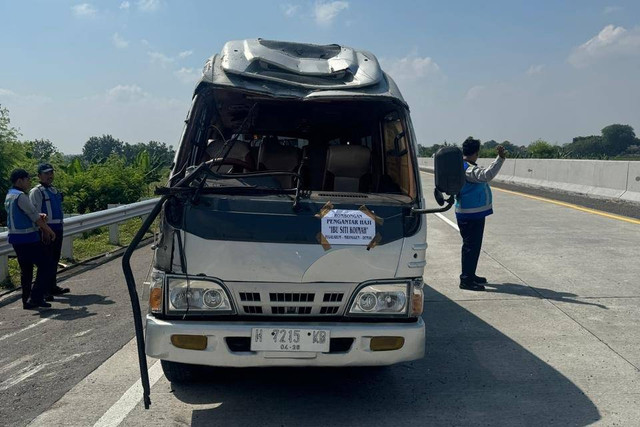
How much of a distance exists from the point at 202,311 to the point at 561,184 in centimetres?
2168

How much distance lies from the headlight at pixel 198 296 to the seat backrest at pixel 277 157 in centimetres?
149

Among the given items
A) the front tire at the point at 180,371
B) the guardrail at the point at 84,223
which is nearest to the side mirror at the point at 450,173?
the front tire at the point at 180,371

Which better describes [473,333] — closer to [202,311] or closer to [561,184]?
[202,311]

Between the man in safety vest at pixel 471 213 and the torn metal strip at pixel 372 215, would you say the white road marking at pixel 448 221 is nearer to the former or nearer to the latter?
the man in safety vest at pixel 471 213

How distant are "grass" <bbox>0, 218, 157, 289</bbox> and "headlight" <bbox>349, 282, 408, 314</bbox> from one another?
658cm

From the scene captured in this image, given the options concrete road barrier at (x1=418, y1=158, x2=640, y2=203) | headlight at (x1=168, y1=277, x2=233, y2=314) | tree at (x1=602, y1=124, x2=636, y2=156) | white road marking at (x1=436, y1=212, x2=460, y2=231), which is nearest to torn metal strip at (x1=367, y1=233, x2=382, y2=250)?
headlight at (x1=168, y1=277, x2=233, y2=314)

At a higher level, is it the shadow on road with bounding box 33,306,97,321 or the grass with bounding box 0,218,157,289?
the grass with bounding box 0,218,157,289

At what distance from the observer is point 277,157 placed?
556cm

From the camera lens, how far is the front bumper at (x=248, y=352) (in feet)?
13.6

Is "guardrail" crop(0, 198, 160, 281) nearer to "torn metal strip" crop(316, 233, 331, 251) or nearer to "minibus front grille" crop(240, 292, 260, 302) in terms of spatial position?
"minibus front grille" crop(240, 292, 260, 302)

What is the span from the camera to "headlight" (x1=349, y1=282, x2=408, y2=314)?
14.2 feet

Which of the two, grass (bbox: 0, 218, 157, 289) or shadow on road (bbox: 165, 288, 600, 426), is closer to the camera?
shadow on road (bbox: 165, 288, 600, 426)

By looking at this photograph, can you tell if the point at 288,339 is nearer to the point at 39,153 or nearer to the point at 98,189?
the point at 98,189

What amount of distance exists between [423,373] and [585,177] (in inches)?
719
